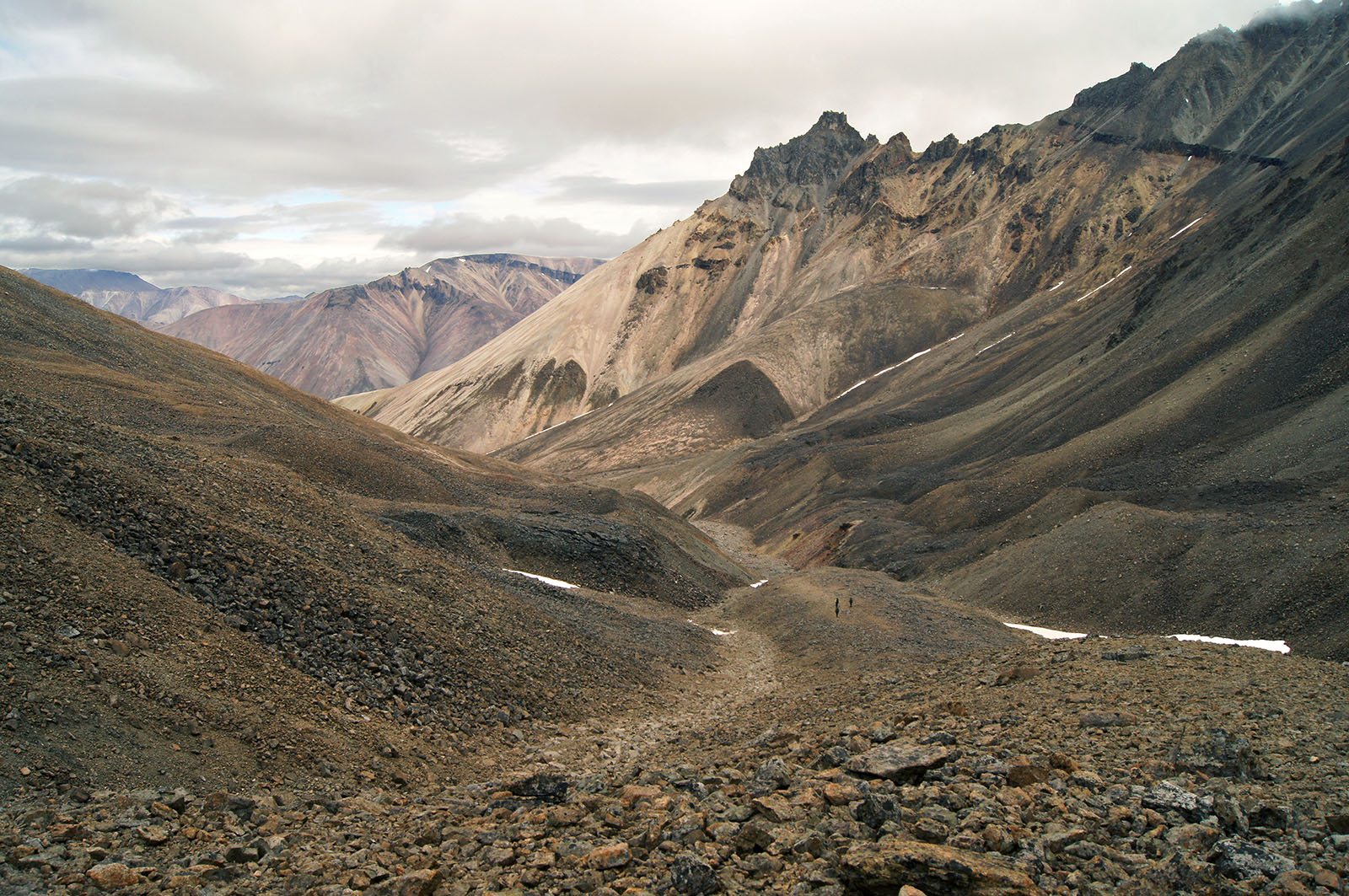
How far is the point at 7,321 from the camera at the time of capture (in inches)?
1496

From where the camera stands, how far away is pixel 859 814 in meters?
8.84

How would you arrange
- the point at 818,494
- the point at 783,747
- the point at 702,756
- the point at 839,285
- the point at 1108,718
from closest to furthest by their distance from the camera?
1. the point at 1108,718
2. the point at 783,747
3. the point at 702,756
4. the point at 818,494
5. the point at 839,285

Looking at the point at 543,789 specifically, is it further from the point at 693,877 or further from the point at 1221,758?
the point at 1221,758

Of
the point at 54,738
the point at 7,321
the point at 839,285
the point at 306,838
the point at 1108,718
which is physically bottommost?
the point at 306,838

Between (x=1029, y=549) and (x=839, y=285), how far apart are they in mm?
106056

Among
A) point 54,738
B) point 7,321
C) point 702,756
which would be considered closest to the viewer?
point 54,738

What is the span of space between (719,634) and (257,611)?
58.0 ft

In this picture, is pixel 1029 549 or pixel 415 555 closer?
pixel 415 555

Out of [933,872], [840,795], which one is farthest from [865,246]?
[933,872]

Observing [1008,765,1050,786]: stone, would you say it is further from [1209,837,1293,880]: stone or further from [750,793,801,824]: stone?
[750,793,801,824]: stone

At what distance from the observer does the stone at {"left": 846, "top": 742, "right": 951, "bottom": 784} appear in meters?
10.1

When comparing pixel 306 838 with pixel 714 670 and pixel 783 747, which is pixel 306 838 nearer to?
pixel 783 747

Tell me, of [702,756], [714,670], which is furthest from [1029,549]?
[702,756]

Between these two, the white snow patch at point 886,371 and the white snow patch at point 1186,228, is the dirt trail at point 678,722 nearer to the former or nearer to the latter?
the white snow patch at point 886,371
